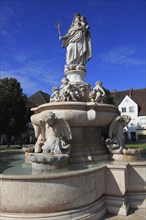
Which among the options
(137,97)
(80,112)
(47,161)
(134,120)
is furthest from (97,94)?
(137,97)

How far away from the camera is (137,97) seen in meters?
47.8

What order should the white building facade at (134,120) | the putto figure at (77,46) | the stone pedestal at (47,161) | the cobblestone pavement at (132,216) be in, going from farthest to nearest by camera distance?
the white building facade at (134,120)
the putto figure at (77,46)
the stone pedestal at (47,161)
the cobblestone pavement at (132,216)

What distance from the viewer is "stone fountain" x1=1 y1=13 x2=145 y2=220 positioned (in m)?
4.41

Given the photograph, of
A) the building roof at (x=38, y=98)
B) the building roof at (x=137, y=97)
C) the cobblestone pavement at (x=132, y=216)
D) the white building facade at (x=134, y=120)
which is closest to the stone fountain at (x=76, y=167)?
the cobblestone pavement at (x=132, y=216)

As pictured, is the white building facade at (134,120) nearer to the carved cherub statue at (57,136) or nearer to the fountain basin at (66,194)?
the carved cherub statue at (57,136)

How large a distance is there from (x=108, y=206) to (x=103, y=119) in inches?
105

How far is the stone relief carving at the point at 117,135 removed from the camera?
7270 millimetres

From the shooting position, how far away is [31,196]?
173 inches

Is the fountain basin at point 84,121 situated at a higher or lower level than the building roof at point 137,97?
lower

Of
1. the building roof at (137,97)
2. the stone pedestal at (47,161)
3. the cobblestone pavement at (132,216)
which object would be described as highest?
the building roof at (137,97)

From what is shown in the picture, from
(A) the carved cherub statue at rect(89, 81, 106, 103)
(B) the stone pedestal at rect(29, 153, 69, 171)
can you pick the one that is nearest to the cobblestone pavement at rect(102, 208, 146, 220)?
(B) the stone pedestal at rect(29, 153, 69, 171)

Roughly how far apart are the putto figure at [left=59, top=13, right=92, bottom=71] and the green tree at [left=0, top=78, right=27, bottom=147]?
63.3ft

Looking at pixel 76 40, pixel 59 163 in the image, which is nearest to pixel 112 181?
pixel 59 163

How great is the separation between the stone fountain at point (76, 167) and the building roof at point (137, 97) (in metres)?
38.9
